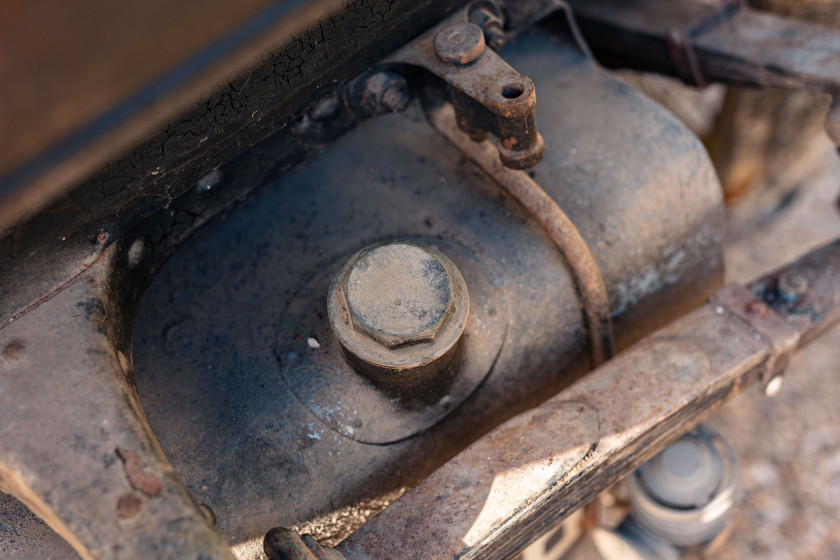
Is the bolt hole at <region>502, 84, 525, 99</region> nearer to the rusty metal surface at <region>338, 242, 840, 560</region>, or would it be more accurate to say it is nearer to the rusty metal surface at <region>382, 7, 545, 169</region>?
the rusty metal surface at <region>382, 7, 545, 169</region>

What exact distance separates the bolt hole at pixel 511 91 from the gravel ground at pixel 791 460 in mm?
1544

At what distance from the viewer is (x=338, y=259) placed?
4.43 feet

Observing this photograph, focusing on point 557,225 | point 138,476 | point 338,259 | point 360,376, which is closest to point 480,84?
point 557,225

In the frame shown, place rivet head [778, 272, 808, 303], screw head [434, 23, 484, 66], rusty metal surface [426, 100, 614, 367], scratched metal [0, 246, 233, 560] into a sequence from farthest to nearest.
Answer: rivet head [778, 272, 808, 303]
rusty metal surface [426, 100, 614, 367]
screw head [434, 23, 484, 66]
scratched metal [0, 246, 233, 560]

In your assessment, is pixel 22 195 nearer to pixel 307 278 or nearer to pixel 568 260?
pixel 307 278

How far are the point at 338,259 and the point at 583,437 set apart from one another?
57cm

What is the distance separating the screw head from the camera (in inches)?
46.0

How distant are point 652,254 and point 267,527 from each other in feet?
3.06

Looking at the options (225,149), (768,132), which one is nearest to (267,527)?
(225,149)

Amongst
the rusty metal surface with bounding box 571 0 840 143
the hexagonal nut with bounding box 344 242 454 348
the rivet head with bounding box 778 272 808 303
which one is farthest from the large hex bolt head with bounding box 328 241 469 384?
the rusty metal surface with bounding box 571 0 840 143

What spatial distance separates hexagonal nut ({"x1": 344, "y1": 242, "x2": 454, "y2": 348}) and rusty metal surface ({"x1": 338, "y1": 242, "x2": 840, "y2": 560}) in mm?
241

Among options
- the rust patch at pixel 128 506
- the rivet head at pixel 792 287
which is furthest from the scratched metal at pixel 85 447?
the rivet head at pixel 792 287

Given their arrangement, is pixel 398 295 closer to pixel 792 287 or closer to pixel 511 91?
pixel 511 91

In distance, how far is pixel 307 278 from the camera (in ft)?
4.37
